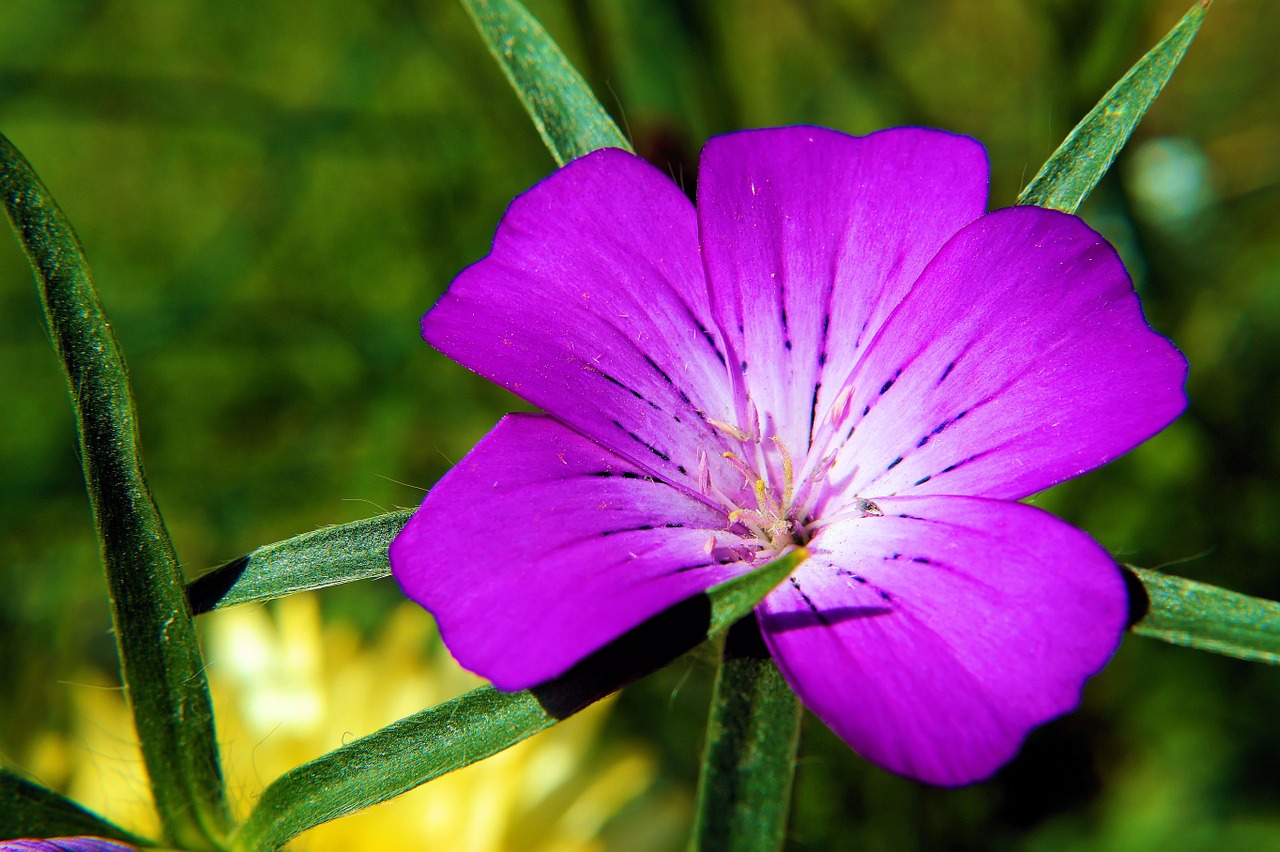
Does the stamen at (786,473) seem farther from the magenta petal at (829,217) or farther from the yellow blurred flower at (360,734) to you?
the yellow blurred flower at (360,734)

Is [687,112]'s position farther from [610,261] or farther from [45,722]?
[45,722]

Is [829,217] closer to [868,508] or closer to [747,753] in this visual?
[868,508]

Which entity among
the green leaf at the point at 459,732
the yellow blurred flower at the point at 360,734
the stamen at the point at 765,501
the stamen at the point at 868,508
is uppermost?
the green leaf at the point at 459,732

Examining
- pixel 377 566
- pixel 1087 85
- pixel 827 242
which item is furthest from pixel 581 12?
pixel 377 566

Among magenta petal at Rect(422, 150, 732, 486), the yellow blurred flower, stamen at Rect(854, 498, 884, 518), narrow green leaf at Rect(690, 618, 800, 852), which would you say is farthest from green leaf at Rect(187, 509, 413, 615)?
the yellow blurred flower

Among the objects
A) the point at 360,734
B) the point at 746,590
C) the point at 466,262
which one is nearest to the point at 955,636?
the point at 746,590

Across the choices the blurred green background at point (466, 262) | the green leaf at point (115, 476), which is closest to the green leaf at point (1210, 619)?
the blurred green background at point (466, 262)
